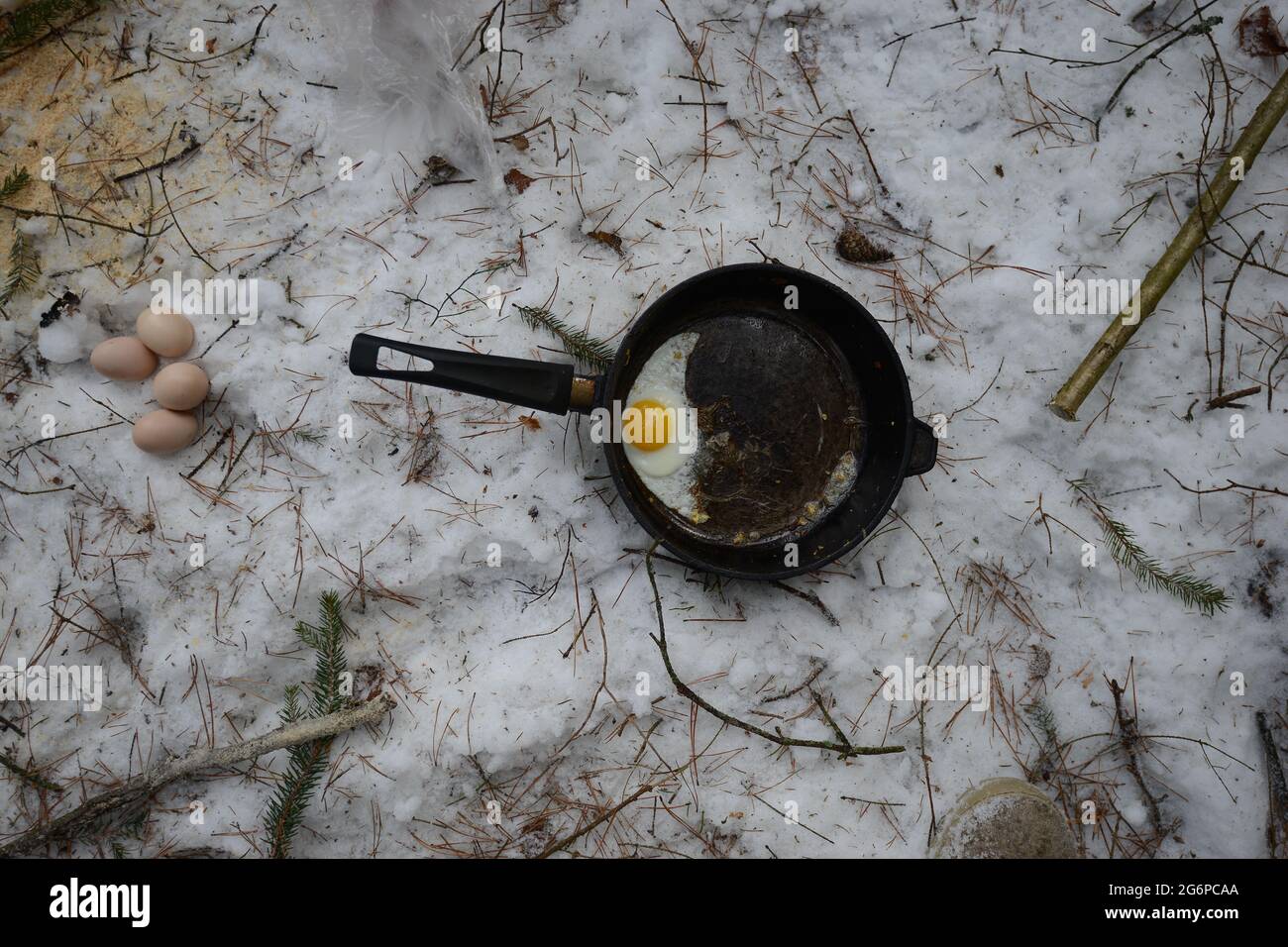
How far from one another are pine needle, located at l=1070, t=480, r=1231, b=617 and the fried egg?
1.35 meters

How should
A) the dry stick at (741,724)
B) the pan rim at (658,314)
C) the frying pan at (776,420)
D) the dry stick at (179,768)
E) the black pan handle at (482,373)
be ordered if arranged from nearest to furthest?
1. the black pan handle at (482,373)
2. the pan rim at (658,314)
3. the dry stick at (179,768)
4. the dry stick at (741,724)
5. the frying pan at (776,420)

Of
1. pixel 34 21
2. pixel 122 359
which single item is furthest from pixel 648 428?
pixel 34 21

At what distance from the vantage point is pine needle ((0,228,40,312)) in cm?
287

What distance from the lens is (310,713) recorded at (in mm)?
2850

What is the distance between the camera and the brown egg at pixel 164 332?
2779 mm

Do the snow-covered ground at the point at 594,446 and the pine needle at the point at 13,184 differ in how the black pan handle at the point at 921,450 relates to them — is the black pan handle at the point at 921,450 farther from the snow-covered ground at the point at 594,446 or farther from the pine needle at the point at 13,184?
the pine needle at the point at 13,184

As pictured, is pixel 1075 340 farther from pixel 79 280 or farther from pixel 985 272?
pixel 79 280

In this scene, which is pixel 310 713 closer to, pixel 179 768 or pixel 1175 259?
pixel 179 768

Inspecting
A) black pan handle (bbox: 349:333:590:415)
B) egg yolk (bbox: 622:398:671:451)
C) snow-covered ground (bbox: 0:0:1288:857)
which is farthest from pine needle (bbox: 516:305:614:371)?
black pan handle (bbox: 349:333:590:415)

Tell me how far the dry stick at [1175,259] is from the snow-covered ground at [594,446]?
0.10 metres

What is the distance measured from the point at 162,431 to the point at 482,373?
1.13 meters

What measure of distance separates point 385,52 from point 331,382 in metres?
1.14

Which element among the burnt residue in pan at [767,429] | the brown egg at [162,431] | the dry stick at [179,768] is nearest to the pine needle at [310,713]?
the dry stick at [179,768]

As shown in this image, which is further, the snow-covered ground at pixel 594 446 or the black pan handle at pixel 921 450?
the snow-covered ground at pixel 594 446
